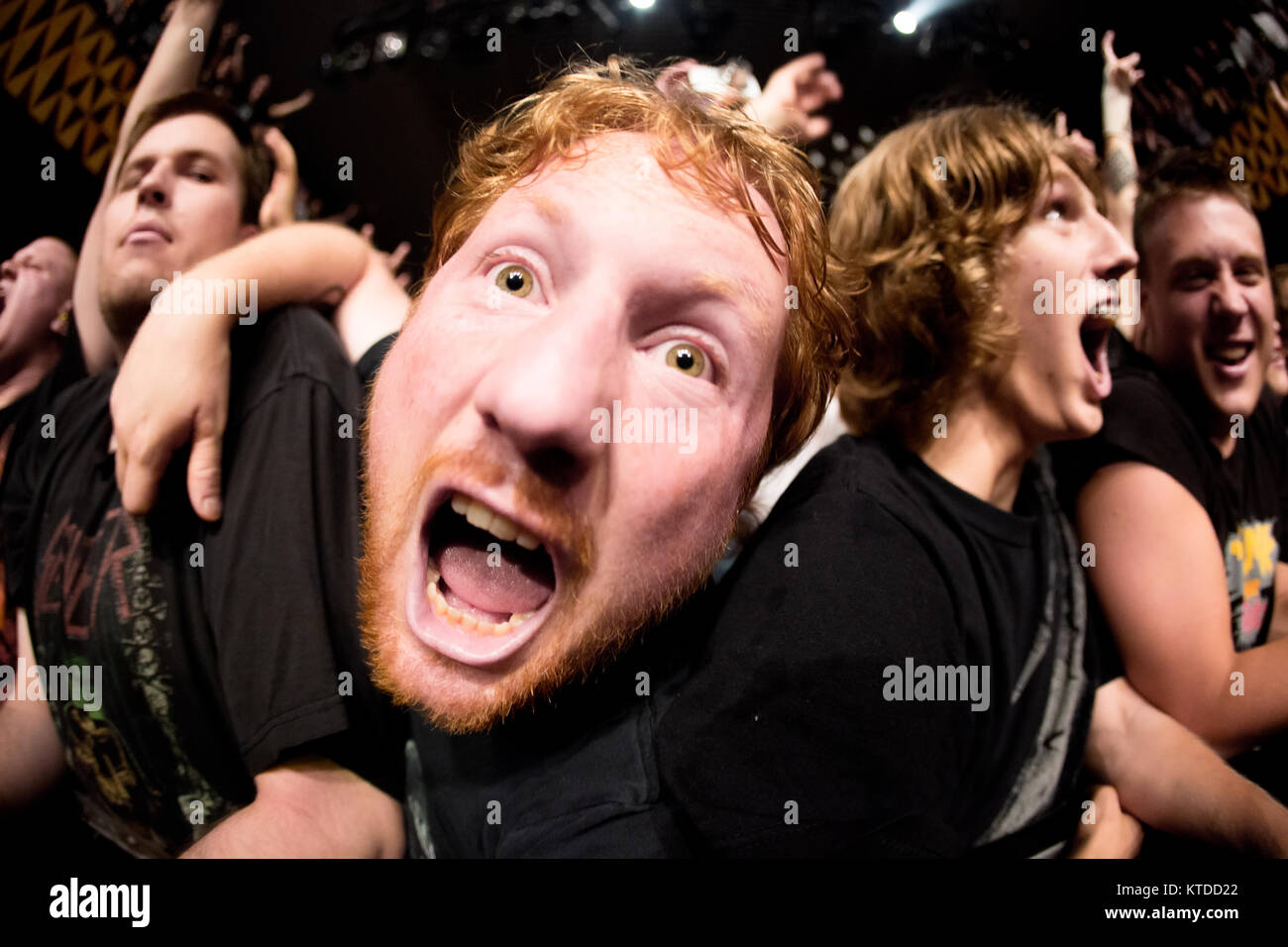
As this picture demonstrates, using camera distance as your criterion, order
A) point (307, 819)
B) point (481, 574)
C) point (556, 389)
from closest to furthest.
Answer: point (556, 389)
point (481, 574)
point (307, 819)

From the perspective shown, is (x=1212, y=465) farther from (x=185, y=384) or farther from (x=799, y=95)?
(x=185, y=384)

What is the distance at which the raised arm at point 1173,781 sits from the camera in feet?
3.64

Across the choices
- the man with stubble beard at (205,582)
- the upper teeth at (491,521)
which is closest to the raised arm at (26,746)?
the man with stubble beard at (205,582)

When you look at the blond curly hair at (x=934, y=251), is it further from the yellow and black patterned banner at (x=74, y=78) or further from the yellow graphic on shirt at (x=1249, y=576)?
the yellow and black patterned banner at (x=74, y=78)

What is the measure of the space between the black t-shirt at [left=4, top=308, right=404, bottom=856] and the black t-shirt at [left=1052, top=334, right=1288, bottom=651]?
1169 mm

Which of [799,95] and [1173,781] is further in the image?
[799,95]

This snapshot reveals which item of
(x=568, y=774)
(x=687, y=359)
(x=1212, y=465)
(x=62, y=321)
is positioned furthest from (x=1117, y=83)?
(x=62, y=321)

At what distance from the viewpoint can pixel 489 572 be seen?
3.08ft

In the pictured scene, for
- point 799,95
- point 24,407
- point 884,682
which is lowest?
point 884,682

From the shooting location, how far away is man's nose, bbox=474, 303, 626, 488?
0.82 metres

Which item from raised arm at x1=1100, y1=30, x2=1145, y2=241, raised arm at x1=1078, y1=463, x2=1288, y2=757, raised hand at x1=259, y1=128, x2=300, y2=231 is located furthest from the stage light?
raised arm at x1=1078, y1=463, x2=1288, y2=757

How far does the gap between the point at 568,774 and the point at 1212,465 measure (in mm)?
1129

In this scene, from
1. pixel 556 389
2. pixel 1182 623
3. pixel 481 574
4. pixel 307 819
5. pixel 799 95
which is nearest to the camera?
pixel 556 389

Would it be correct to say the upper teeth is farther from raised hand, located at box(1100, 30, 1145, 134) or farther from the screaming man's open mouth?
raised hand, located at box(1100, 30, 1145, 134)
